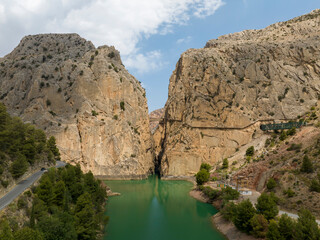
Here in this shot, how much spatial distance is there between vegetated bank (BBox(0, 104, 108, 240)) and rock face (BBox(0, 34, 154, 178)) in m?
31.8

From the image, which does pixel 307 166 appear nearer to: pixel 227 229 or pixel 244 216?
pixel 244 216

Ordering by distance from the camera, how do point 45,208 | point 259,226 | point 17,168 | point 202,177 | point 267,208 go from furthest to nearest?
point 202,177
point 17,168
point 267,208
point 259,226
point 45,208

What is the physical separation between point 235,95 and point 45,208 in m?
69.3

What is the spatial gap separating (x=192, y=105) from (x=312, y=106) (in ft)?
119

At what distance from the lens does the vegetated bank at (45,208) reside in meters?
19.4

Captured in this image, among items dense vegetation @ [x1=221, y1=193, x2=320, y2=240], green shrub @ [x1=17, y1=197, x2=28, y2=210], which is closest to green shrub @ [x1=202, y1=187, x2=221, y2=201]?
dense vegetation @ [x1=221, y1=193, x2=320, y2=240]

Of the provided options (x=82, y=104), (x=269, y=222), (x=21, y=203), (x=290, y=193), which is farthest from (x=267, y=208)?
(x=82, y=104)

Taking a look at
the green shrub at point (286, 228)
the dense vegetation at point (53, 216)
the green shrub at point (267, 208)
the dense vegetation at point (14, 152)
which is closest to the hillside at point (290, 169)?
the green shrub at point (267, 208)

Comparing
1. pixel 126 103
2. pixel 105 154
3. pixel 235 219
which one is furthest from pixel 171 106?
pixel 235 219

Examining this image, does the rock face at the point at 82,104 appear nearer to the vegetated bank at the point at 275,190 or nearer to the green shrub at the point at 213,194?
the vegetated bank at the point at 275,190

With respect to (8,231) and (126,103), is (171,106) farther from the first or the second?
(8,231)

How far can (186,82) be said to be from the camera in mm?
87625

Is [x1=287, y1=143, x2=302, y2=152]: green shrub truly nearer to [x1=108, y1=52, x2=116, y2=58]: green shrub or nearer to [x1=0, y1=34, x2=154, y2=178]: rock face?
[x1=0, y1=34, x2=154, y2=178]: rock face

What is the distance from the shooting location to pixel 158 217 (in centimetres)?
3722
